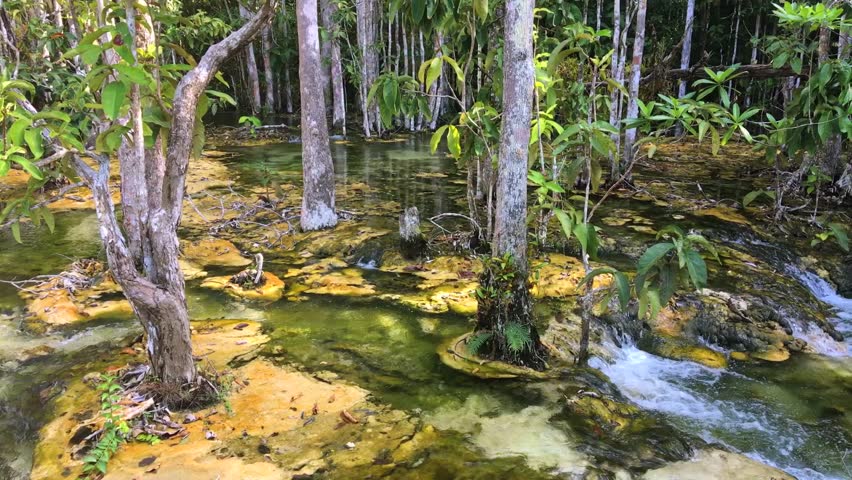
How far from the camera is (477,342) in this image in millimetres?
4145

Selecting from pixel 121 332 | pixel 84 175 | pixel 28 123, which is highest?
pixel 28 123

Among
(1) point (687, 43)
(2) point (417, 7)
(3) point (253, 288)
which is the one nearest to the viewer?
(2) point (417, 7)

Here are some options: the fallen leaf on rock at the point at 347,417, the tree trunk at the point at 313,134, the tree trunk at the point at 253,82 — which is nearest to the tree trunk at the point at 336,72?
the tree trunk at the point at 253,82

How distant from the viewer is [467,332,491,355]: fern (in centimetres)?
414

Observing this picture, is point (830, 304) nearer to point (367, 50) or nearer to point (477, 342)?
point (477, 342)

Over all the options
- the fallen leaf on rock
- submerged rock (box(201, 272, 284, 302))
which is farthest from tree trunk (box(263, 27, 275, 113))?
the fallen leaf on rock

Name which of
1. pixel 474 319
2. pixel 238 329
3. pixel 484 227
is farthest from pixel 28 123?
pixel 484 227

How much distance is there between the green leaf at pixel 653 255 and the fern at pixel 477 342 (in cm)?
127

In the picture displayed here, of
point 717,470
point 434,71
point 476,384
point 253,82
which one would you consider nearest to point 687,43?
point 434,71

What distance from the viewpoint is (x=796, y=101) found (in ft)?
22.8

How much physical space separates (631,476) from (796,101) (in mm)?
6010

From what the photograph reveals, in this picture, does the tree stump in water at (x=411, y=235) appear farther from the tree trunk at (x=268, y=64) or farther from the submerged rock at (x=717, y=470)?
the tree trunk at (x=268, y=64)

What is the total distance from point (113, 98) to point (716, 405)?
4277mm

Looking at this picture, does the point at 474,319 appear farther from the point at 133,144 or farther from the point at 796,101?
the point at 796,101
